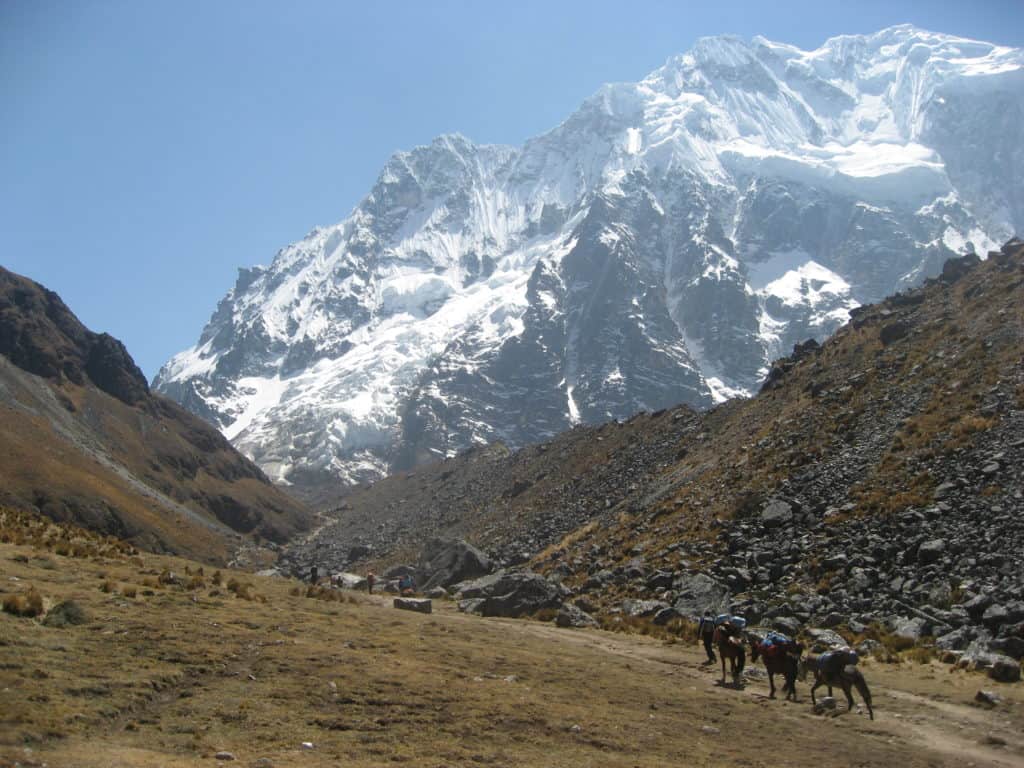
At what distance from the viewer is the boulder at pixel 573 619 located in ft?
117

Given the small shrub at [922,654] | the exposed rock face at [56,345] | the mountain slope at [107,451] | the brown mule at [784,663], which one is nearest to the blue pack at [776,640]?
the brown mule at [784,663]

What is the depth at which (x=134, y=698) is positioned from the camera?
15.6 metres

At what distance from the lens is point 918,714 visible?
2025 centimetres

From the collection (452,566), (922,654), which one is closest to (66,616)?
(922,654)

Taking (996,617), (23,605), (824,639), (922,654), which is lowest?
(23,605)

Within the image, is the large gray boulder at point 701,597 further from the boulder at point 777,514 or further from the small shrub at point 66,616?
the small shrub at point 66,616

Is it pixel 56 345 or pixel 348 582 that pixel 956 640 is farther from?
pixel 56 345

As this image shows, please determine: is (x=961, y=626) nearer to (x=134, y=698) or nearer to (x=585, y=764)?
(x=585, y=764)

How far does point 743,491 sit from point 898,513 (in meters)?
13.0

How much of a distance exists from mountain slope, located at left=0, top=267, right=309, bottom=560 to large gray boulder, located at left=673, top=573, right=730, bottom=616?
6847 centimetres

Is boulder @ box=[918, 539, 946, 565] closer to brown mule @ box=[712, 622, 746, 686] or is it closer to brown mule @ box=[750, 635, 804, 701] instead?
brown mule @ box=[712, 622, 746, 686]

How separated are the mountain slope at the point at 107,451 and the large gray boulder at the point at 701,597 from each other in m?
68.5

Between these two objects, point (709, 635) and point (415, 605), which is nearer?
point (709, 635)

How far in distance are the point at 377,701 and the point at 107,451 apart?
127 m
